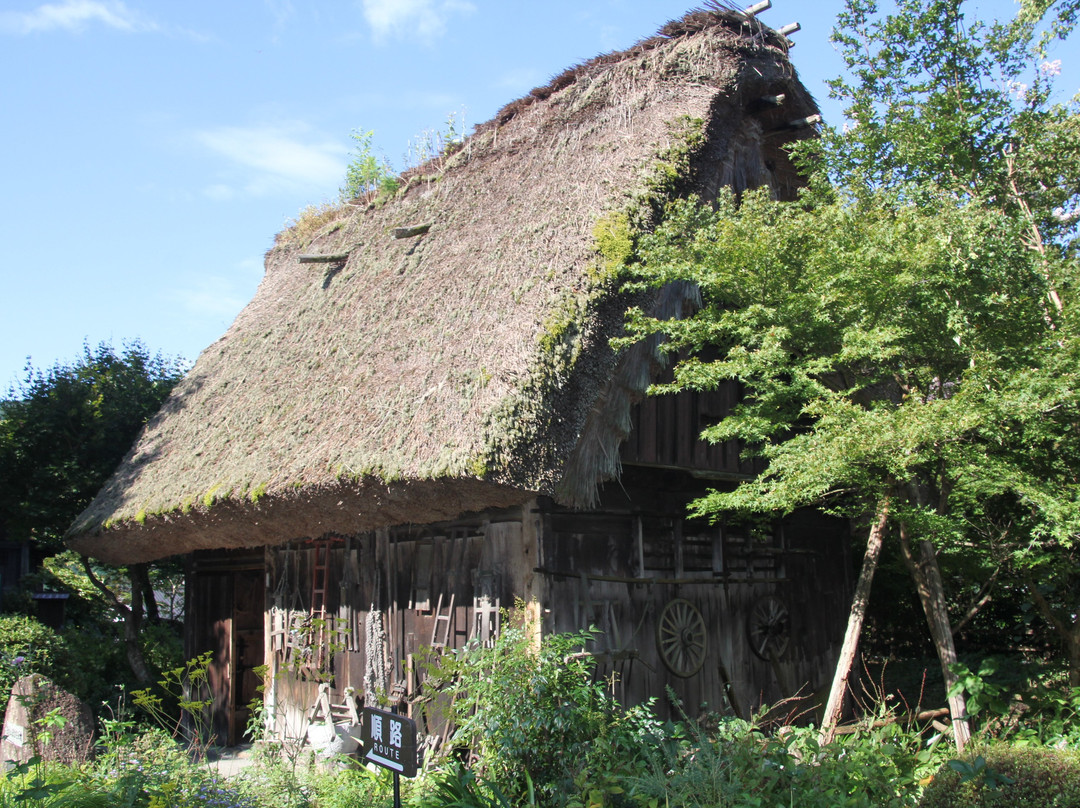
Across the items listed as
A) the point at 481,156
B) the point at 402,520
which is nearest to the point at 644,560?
the point at 402,520

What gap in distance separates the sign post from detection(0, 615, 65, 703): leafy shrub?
6.02 m

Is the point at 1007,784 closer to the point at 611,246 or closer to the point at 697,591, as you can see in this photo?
the point at 697,591

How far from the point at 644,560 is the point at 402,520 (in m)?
2.30

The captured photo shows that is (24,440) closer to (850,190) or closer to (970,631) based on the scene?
(850,190)

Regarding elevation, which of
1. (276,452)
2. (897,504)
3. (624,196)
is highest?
(624,196)

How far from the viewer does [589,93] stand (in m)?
9.26

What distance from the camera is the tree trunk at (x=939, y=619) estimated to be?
253 inches

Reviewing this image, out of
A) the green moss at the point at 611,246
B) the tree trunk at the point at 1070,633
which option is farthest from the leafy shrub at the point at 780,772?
the green moss at the point at 611,246

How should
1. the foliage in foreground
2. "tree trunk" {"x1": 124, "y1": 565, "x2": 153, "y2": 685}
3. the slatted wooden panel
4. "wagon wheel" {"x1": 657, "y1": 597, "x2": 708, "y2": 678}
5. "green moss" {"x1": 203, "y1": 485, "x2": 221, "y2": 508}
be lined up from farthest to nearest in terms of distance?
1. "tree trunk" {"x1": 124, "y1": 565, "x2": 153, "y2": 685}
2. "green moss" {"x1": 203, "y1": 485, "x2": 221, "y2": 508}
3. the slatted wooden panel
4. "wagon wheel" {"x1": 657, "y1": 597, "x2": 708, "y2": 678}
5. the foliage in foreground

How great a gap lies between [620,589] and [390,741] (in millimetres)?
3288

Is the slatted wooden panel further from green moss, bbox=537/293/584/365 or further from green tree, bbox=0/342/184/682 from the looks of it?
green tree, bbox=0/342/184/682

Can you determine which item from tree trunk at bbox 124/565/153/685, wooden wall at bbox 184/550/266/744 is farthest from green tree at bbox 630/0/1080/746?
tree trunk at bbox 124/565/153/685

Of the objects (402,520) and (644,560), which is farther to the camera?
(644,560)

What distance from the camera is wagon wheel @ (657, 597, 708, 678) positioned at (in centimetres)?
763
